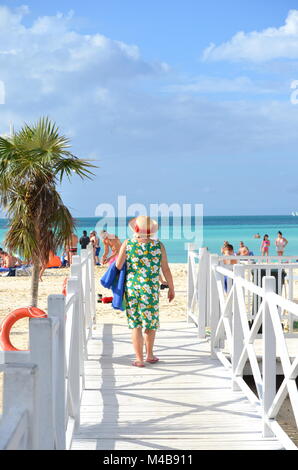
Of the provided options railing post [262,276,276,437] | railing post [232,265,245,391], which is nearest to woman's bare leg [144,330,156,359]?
railing post [232,265,245,391]

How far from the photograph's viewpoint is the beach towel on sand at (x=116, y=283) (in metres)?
6.16

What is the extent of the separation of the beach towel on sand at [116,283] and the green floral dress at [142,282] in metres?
0.06

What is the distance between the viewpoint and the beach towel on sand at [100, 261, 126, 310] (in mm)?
6164

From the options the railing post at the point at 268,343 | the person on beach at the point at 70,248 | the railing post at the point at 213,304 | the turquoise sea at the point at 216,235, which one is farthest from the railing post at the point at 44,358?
the turquoise sea at the point at 216,235

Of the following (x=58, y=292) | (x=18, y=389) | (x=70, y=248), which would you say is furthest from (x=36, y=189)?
(x=58, y=292)

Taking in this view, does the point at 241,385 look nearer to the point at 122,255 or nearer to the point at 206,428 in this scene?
the point at 206,428

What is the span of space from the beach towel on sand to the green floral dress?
62 mm

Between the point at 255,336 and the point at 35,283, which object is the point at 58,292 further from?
the point at 255,336

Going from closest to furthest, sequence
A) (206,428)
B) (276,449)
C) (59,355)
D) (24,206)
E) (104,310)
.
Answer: (59,355), (276,449), (206,428), (24,206), (104,310)

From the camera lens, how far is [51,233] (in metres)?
9.45

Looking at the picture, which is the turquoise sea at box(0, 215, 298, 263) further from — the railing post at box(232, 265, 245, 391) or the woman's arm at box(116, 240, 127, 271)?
the railing post at box(232, 265, 245, 391)

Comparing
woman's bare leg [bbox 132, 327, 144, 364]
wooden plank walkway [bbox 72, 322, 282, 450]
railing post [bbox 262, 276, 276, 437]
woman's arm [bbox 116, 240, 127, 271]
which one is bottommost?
wooden plank walkway [bbox 72, 322, 282, 450]

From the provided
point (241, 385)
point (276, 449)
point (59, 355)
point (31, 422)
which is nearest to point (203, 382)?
point (241, 385)
